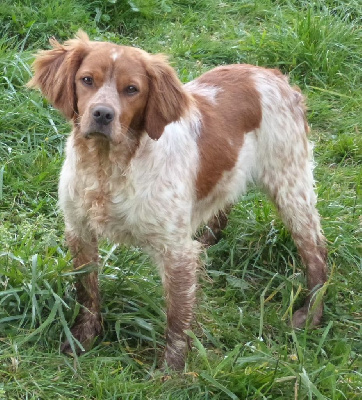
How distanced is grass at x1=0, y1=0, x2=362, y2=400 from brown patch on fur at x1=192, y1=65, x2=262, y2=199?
0.59 m

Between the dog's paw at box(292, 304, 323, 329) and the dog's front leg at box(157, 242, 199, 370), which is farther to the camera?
the dog's paw at box(292, 304, 323, 329)

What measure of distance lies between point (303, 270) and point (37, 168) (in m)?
1.58

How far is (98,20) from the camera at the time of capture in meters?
6.04

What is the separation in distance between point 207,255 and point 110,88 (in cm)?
147

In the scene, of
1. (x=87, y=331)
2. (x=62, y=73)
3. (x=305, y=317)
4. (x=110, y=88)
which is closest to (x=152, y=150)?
(x=110, y=88)

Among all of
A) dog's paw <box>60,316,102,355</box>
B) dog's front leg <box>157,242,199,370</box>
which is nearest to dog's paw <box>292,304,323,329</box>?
→ dog's front leg <box>157,242,199,370</box>

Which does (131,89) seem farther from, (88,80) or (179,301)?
(179,301)

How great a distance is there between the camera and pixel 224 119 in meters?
3.80

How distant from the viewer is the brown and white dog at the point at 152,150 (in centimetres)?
320

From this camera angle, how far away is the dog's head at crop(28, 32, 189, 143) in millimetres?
3107

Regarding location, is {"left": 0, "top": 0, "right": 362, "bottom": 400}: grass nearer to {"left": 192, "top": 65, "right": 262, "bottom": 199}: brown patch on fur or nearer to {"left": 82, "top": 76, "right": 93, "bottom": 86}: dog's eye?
{"left": 192, "top": 65, "right": 262, "bottom": 199}: brown patch on fur

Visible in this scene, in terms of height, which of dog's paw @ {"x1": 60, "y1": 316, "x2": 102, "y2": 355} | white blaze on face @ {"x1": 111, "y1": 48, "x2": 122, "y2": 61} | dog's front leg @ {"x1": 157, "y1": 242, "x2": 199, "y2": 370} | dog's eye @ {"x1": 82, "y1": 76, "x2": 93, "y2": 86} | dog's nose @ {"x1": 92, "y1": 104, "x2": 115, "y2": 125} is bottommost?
dog's paw @ {"x1": 60, "y1": 316, "x2": 102, "y2": 355}

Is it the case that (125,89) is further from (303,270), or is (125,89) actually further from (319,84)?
(319,84)

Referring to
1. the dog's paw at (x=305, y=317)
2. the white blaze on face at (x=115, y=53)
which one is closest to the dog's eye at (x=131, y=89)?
the white blaze on face at (x=115, y=53)
